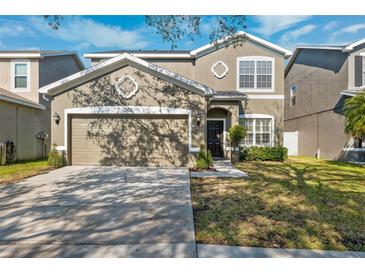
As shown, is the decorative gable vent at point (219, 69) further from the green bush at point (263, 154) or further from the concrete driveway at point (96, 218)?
the concrete driveway at point (96, 218)

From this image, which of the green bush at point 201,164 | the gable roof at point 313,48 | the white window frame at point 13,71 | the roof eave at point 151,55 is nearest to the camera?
the green bush at point 201,164

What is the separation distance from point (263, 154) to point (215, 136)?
2.87 metres

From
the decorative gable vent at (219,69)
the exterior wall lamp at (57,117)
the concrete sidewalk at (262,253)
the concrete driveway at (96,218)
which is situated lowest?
the concrete sidewalk at (262,253)

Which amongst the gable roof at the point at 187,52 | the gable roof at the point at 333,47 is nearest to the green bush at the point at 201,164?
the gable roof at the point at 187,52

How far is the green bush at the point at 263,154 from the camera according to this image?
1295 cm

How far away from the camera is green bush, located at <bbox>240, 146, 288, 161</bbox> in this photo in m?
12.9

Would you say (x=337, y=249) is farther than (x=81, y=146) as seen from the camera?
No

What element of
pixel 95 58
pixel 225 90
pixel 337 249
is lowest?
pixel 337 249

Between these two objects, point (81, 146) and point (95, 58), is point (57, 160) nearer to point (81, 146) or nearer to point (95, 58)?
point (81, 146)

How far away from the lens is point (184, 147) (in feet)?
34.0

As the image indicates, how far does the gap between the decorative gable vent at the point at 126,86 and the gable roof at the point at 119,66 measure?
0.62 metres

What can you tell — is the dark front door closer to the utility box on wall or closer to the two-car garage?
the two-car garage
